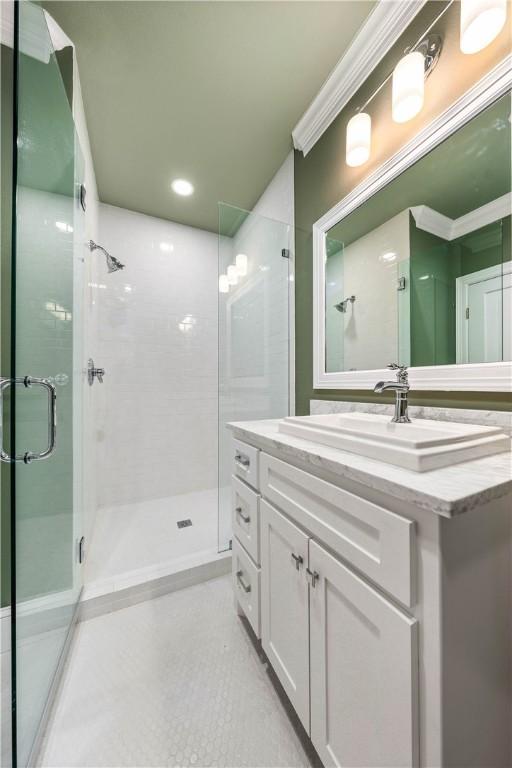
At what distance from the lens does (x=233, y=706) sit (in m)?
0.95

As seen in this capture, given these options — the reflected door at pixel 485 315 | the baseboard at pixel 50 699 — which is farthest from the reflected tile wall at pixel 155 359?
the reflected door at pixel 485 315

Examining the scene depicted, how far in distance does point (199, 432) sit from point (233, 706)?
1888 mm

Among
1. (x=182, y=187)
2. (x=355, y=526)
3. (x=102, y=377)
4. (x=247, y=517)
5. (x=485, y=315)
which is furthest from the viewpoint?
(x=102, y=377)

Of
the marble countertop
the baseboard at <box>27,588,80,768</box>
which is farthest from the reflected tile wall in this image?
the marble countertop

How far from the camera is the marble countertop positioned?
17.0 inches

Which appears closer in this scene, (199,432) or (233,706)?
(233,706)

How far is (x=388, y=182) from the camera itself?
114 cm

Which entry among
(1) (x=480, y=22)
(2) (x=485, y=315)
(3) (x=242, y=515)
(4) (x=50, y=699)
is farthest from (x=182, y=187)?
(4) (x=50, y=699)

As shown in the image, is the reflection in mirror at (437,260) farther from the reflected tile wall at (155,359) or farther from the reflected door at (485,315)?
the reflected tile wall at (155,359)

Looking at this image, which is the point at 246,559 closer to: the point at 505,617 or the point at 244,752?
the point at 244,752

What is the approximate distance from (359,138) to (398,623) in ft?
5.35

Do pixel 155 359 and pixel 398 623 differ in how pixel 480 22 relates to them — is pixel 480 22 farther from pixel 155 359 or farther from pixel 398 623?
pixel 155 359

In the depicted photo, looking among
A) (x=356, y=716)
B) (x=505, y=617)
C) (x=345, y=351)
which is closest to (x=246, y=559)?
(x=356, y=716)

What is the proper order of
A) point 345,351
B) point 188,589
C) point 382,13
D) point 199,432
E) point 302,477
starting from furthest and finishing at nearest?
point 199,432
point 188,589
point 345,351
point 382,13
point 302,477
